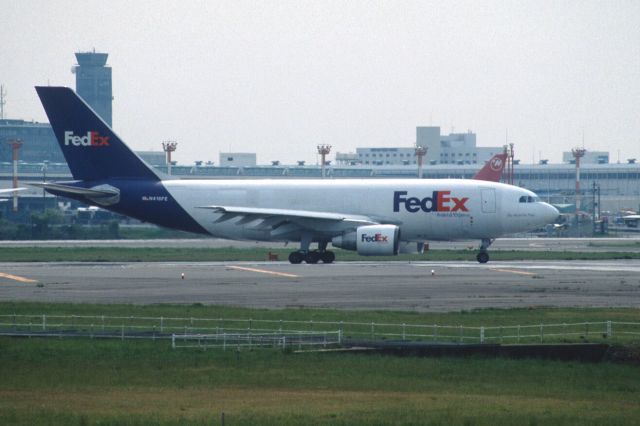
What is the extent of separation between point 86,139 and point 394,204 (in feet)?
67.4

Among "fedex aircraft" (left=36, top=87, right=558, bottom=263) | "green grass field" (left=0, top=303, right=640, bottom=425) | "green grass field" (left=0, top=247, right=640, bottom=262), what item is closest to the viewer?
"green grass field" (left=0, top=303, right=640, bottom=425)

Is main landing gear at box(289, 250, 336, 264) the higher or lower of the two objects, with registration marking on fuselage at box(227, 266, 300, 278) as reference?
higher

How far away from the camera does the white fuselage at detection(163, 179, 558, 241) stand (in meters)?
73.3

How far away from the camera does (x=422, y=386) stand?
32781 millimetres

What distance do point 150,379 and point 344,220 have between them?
40.3m

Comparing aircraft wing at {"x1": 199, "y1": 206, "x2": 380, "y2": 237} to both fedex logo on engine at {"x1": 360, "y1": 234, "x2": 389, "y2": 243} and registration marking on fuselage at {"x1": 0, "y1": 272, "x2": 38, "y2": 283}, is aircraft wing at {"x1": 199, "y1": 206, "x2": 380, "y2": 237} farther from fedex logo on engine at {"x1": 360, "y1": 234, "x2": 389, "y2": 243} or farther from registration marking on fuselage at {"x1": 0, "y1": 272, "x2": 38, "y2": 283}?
registration marking on fuselage at {"x1": 0, "y1": 272, "x2": 38, "y2": 283}

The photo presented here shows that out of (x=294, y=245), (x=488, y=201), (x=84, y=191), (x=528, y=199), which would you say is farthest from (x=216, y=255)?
(x=528, y=199)

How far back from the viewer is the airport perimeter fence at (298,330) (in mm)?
39281

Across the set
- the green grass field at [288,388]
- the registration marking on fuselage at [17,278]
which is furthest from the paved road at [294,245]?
→ the green grass field at [288,388]

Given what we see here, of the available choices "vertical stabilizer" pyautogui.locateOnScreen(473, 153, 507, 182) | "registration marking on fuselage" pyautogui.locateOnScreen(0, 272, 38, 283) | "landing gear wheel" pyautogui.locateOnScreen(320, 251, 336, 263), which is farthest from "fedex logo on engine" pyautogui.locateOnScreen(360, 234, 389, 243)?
"vertical stabilizer" pyautogui.locateOnScreen(473, 153, 507, 182)

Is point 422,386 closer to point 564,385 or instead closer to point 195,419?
point 564,385

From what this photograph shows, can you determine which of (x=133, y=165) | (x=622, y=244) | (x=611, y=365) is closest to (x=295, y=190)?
(x=133, y=165)

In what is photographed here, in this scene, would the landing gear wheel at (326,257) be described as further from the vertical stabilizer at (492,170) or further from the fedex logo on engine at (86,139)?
the vertical stabilizer at (492,170)

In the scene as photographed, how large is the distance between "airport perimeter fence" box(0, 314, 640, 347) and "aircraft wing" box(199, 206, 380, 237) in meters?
29.1
